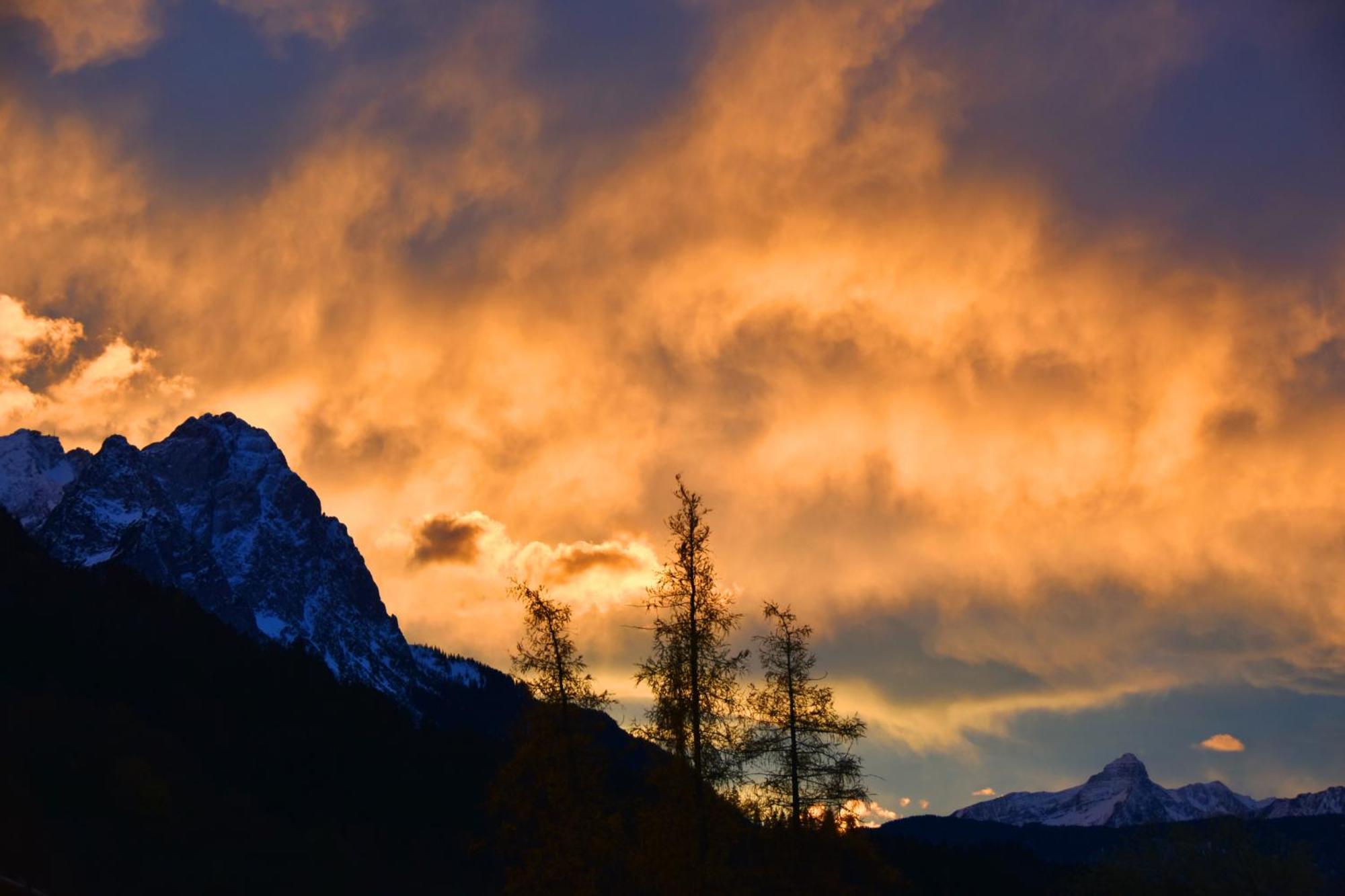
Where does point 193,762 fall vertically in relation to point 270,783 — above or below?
above

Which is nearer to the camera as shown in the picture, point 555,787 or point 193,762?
point 555,787

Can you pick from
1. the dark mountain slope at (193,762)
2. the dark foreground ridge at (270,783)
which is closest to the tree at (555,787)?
the dark foreground ridge at (270,783)

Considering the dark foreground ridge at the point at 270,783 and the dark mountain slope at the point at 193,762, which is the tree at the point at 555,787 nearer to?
the dark foreground ridge at the point at 270,783

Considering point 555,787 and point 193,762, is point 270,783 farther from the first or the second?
point 555,787

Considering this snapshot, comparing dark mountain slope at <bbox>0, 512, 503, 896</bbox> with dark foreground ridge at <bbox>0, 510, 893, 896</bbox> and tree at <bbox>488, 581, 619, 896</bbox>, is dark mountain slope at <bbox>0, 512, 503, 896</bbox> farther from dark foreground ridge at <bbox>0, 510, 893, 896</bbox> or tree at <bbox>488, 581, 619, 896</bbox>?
tree at <bbox>488, 581, 619, 896</bbox>

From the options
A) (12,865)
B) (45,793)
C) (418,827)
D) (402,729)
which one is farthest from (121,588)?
(12,865)

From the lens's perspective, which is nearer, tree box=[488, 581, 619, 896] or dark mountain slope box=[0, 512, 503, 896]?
tree box=[488, 581, 619, 896]

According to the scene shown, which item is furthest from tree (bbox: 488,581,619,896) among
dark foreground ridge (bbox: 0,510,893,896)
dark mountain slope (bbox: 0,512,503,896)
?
dark mountain slope (bbox: 0,512,503,896)

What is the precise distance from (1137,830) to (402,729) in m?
69.5

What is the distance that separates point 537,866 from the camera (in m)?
29.3

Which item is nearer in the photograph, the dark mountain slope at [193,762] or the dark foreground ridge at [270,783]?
the dark foreground ridge at [270,783]

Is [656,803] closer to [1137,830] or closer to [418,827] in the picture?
[1137,830]

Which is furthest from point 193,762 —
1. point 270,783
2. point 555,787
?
point 555,787

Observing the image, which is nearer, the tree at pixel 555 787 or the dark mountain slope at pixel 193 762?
the tree at pixel 555 787
